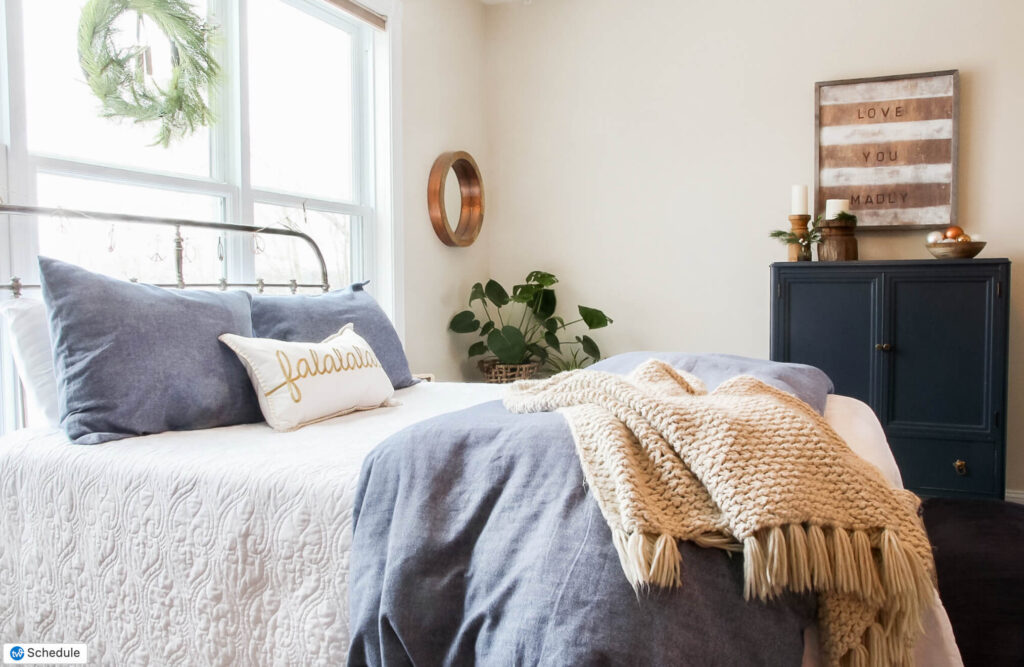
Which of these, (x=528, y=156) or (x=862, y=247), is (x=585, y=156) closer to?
(x=528, y=156)

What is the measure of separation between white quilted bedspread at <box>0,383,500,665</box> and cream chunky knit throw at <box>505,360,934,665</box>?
0.55m

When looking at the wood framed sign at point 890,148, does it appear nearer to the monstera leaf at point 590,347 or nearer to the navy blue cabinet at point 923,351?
the navy blue cabinet at point 923,351

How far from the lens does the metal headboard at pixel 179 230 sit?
1.88m

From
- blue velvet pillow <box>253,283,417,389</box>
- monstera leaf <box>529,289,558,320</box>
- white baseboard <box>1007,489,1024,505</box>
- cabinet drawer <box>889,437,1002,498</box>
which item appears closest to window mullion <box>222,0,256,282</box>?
blue velvet pillow <box>253,283,417,389</box>

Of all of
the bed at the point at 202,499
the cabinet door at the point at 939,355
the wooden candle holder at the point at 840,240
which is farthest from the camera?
the wooden candle holder at the point at 840,240

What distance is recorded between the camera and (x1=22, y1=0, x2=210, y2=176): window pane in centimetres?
206

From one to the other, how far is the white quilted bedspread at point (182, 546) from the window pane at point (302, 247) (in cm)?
125

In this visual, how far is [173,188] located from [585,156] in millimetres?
2287

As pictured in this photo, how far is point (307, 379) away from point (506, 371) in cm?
199

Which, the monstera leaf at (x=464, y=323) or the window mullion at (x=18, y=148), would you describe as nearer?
the window mullion at (x=18, y=148)

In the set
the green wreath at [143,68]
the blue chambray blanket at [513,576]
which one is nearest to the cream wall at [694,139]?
the green wreath at [143,68]

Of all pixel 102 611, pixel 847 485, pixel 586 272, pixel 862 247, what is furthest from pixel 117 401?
pixel 862 247

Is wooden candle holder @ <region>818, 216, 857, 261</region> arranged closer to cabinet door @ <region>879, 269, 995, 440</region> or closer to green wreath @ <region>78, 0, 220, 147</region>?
cabinet door @ <region>879, 269, 995, 440</region>

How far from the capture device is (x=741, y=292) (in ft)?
12.4
